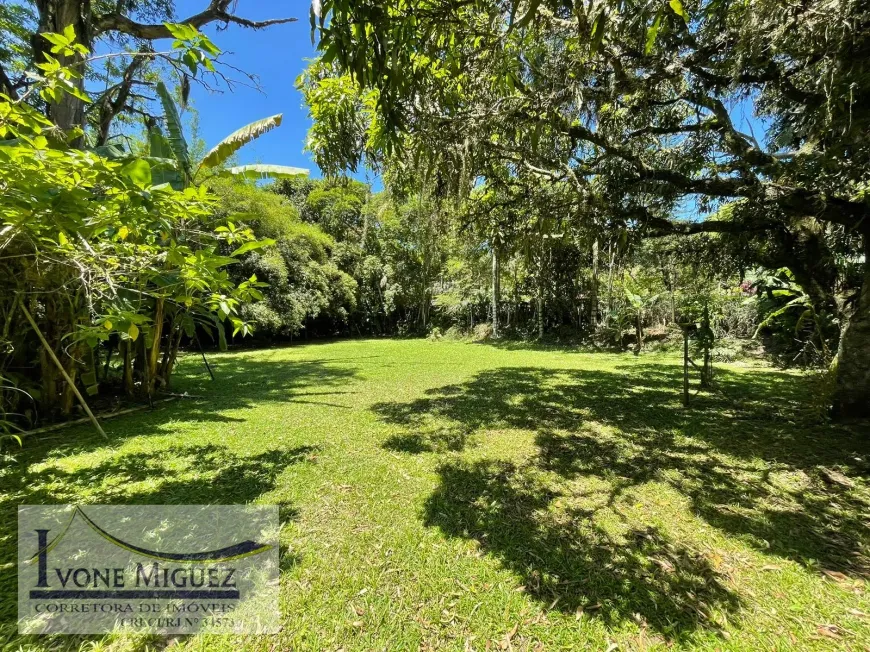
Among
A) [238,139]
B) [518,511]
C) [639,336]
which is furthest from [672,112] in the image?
[639,336]

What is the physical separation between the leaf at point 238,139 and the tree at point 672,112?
387 cm

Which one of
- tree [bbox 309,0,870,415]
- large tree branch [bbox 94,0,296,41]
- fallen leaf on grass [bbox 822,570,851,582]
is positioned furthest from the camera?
large tree branch [bbox 94,0,296,41]

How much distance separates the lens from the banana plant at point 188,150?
495cm

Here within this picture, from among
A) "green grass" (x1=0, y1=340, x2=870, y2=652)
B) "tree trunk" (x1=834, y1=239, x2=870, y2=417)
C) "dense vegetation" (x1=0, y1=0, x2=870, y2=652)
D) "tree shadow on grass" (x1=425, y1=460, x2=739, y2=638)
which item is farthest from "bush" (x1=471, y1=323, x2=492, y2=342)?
"tree shadow on grass" (x1=425, y1=460, x2=739, y2=638)

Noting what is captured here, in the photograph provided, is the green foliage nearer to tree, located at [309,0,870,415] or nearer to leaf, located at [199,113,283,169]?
tree, located at [309,0,870,415]

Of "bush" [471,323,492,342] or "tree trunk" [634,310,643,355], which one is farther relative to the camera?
"bush" [471,323,492,342]

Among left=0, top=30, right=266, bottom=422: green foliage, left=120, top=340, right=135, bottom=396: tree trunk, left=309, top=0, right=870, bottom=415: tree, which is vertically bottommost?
left=120, top=340, right=135, bottom=396: tree trunk

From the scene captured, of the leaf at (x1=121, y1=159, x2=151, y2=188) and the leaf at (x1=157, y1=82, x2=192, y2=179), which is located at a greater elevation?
the leaf at (x1=157, y1=82, x2=192, y2=179)

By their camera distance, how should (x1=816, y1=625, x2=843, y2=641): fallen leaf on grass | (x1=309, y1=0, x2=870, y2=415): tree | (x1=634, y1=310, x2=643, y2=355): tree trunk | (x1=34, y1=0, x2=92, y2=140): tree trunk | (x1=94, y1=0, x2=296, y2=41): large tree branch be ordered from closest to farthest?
(x1=816, y1=625, x2=843, y2=641): fallen leaf on grass → (x1=309, y1=0, x2=870, y2=415): tree → (x1=34, y1=0, x2=92, y2=140): tree trunk → (x1=94, y1=0, x2=296, y2=41): large tree branch → (x1=634, y1=310, x2=643, y2=355): tree trunk

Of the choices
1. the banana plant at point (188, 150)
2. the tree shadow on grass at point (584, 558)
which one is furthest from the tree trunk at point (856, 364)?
the banana plant at point (188, 150)

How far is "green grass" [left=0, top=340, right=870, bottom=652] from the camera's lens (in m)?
1.66

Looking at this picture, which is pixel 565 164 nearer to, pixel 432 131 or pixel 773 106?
pixel 432 131

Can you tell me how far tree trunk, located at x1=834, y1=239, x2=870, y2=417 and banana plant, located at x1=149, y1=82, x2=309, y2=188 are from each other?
25.1 feet

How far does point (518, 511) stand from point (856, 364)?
4443 mm
